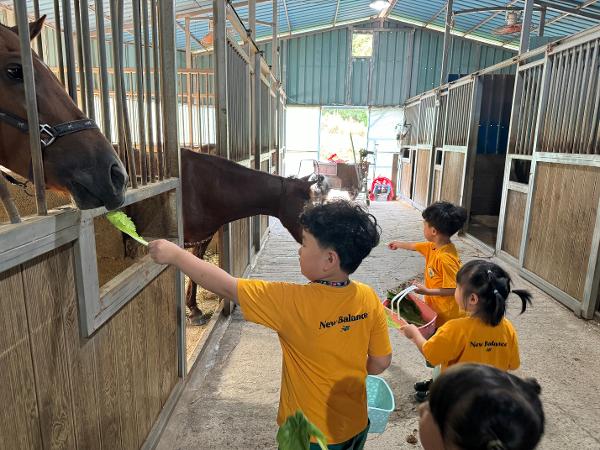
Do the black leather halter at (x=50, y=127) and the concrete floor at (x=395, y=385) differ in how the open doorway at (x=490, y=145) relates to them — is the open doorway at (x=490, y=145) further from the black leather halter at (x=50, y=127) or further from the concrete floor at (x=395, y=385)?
the black leather halter at (x=50, y=127)

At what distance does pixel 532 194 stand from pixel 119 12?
4503 millimetres

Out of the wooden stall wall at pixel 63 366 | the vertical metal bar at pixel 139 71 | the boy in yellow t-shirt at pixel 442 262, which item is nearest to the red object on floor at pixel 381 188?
the boy in yellow t-shirt at pixel 442 262

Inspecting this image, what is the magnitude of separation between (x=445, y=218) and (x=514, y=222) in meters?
3.44

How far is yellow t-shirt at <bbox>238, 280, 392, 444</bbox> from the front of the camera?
1.17m

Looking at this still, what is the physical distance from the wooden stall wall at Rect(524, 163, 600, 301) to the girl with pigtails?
2636 mm

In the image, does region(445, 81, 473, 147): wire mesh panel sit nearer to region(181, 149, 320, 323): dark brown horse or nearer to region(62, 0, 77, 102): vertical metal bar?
region(181, 149, 320, 323): dark brown horse

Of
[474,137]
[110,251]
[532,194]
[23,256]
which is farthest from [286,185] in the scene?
[474,137]

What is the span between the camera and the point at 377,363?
4.33ft

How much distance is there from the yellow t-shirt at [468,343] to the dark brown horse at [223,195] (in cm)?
206

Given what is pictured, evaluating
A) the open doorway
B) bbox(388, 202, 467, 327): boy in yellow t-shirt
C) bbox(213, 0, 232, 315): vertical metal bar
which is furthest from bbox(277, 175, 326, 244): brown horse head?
the open doorway

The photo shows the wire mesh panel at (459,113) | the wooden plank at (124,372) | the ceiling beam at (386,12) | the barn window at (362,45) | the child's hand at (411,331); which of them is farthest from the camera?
the barn window at (362,45)

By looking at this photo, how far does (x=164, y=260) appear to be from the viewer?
123 cm

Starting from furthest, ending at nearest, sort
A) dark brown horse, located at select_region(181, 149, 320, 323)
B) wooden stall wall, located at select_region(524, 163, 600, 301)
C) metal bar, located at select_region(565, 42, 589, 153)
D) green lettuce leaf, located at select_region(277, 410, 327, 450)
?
metal bar, located at select_region(565, 42, 589, 153)
wooden stall wall, located at select_region(524, 163, 600, 301)
dark brown horse, located at select_region(181, 149, 320, 323)
green lettuce leaf, located at select_region(277, 410, 327, 450)

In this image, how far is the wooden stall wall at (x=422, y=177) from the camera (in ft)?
29.5
